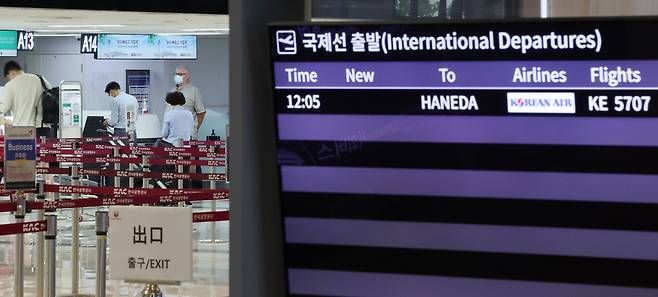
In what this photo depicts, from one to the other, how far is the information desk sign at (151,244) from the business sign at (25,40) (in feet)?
75.0

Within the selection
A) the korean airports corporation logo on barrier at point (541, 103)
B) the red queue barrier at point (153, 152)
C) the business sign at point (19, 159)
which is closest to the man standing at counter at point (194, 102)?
the red queue barrier at point (153, 152)

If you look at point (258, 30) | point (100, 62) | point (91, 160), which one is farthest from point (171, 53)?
point (258, 30)

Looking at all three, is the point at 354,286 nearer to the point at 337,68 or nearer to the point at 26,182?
the point at 337,68

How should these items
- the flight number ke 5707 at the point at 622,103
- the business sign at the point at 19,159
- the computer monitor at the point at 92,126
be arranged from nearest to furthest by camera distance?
the flight number ke 5707 at the point at 622,103 < the business sign at the point at 19,159 < the computer monitor at the point at 92,126

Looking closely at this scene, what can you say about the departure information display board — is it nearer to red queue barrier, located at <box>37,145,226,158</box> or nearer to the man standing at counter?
red queue barrier, located at <box>37,145,226,158</box>

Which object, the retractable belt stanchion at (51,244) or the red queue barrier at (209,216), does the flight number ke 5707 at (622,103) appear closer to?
the red queue barrier at (209,216)

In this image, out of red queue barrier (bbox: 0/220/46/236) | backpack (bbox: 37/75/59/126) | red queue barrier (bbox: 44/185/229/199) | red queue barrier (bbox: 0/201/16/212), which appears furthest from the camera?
backpack (bbox: 37/75/59/126)

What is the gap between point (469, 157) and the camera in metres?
3.97

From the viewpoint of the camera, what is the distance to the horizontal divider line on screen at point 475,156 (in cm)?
382

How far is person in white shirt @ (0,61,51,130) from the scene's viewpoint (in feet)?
63.8

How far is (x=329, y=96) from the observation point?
406 cm

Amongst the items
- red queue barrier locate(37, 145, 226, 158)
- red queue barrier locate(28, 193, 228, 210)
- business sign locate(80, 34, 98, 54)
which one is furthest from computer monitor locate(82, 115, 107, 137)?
red queue barrier locate(28, 193, 228, 210)

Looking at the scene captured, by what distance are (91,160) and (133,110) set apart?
7558 mm

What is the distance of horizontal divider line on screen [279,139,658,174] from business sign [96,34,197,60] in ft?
77.2
